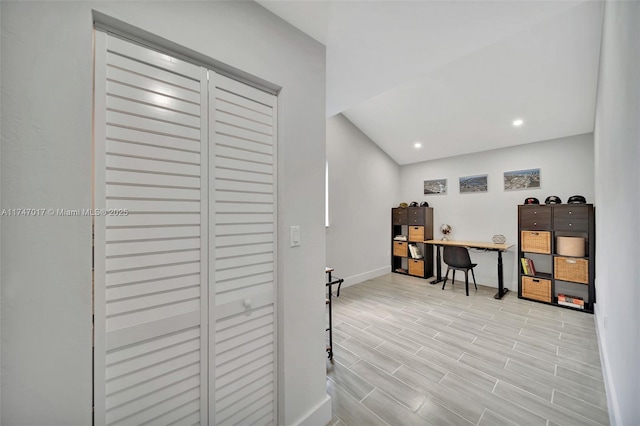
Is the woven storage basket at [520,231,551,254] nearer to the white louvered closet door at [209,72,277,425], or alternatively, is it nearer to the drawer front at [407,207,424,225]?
the drawer front at [407,207,424,225]

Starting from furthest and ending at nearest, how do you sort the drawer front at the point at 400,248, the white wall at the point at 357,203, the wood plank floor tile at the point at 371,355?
1. the drawer front at the point at 400,248
2. the white wall at the point at 357,203
3. the wood plank floor tile at the point at 371,355

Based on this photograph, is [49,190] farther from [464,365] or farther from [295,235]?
[464,365]

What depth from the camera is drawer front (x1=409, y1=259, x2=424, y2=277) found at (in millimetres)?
4938

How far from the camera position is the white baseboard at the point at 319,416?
146cm

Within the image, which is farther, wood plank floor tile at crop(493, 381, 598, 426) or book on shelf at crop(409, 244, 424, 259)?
book on shelf at crop(409, 244, 424, 259)

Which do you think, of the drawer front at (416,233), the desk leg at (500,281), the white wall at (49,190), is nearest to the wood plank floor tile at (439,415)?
the white wall at (49,190)

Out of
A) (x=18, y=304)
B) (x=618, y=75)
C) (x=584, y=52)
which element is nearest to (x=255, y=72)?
(x=18, y=304)

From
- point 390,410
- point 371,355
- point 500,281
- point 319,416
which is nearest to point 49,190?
point 319,416

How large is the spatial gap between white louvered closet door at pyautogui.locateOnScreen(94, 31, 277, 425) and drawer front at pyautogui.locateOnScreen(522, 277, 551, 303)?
4.13m

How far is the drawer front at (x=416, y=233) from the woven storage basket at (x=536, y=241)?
158 centimetres

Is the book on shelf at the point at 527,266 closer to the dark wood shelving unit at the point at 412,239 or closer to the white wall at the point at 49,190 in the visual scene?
the dark wood shelving unit at the point at 412,239

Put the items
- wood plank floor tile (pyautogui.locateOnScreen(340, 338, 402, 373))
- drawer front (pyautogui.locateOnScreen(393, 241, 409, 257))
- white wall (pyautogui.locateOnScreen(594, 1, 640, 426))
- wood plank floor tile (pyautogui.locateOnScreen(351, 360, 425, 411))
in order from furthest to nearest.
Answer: drawer front (pyautogui.locateOnScreen(393, 241, 409, 257)), wood plank floor tile (pyautogui.locateOnScreen(340, 338, 402, 373)), wood plank floor tile (pyautogui.locateOnScreen(351, 360, 425, 411)), white wall (pyautogui.locateOnScreen(594, 1, 640, 426))

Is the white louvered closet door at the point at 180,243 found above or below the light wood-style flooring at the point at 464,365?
above

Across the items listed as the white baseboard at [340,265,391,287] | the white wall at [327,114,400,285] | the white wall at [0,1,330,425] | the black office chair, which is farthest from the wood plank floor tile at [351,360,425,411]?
the black office chair
